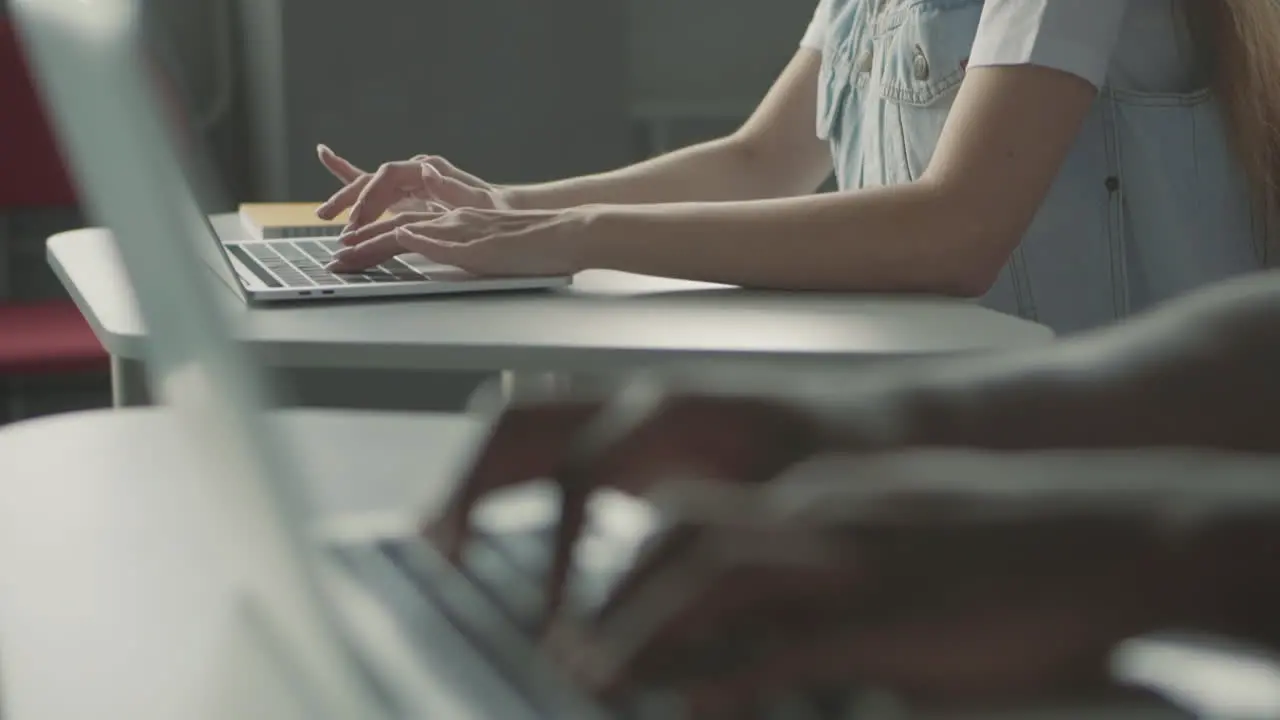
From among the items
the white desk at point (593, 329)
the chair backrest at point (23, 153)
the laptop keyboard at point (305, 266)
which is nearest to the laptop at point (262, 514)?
the white desk at point (593, 329)

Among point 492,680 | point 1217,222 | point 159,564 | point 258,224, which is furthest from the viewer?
point 258,224

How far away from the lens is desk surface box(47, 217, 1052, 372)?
0.84m

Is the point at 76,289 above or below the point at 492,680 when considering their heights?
below

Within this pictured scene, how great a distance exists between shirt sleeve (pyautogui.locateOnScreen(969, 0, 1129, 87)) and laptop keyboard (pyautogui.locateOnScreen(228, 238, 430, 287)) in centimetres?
44

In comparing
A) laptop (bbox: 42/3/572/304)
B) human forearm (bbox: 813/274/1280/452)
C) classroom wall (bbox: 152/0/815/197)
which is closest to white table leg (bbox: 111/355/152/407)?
laptop (bbox: 42/3/572/304)

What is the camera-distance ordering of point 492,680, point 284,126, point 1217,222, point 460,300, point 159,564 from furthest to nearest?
point 284,126
point 1217,222
point 460,300
point 159,564
point 492,680

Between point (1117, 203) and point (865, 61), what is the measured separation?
280 millimetres

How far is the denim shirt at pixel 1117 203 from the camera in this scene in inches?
47.3

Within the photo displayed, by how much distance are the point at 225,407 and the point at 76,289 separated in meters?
0.89

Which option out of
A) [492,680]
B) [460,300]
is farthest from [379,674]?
[460,300]

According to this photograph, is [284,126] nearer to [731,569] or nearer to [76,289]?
[76,289]

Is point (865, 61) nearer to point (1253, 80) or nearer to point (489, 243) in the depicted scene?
point (1253, 80)

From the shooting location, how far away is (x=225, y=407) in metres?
0.25

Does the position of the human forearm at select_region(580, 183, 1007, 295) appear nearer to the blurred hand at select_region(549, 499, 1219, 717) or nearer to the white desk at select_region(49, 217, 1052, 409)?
the white desk at select_region(49, 217, 1052, 409)
